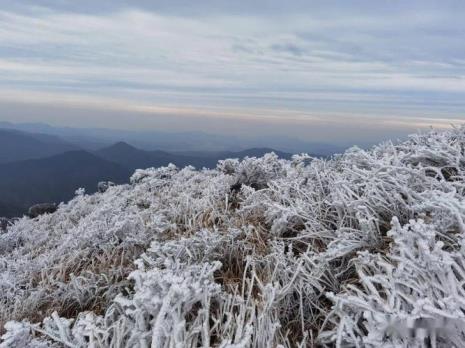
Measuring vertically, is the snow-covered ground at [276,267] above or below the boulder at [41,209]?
above

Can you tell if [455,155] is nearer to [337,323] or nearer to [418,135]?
[418,135]

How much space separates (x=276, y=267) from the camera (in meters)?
3.94

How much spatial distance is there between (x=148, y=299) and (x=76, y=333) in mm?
544

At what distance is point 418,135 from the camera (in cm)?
600

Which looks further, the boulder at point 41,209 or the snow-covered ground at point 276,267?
the boulder at point 41,209

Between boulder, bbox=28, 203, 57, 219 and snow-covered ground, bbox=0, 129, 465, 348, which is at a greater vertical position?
snow-covered ground, bbox=0, 129, 465, 348

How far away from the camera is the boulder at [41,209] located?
14141 mm

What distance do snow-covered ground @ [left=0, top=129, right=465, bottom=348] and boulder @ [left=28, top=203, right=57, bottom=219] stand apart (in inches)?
304

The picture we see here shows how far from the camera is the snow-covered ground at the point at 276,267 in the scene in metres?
2.99

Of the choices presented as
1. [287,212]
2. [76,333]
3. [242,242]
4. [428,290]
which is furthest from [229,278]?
[428,290]

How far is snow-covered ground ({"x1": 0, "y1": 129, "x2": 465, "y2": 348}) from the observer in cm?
299

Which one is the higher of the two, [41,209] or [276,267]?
[276,267]

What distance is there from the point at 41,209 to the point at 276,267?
1199 centimetres

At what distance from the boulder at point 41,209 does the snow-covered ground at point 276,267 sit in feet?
25.3
